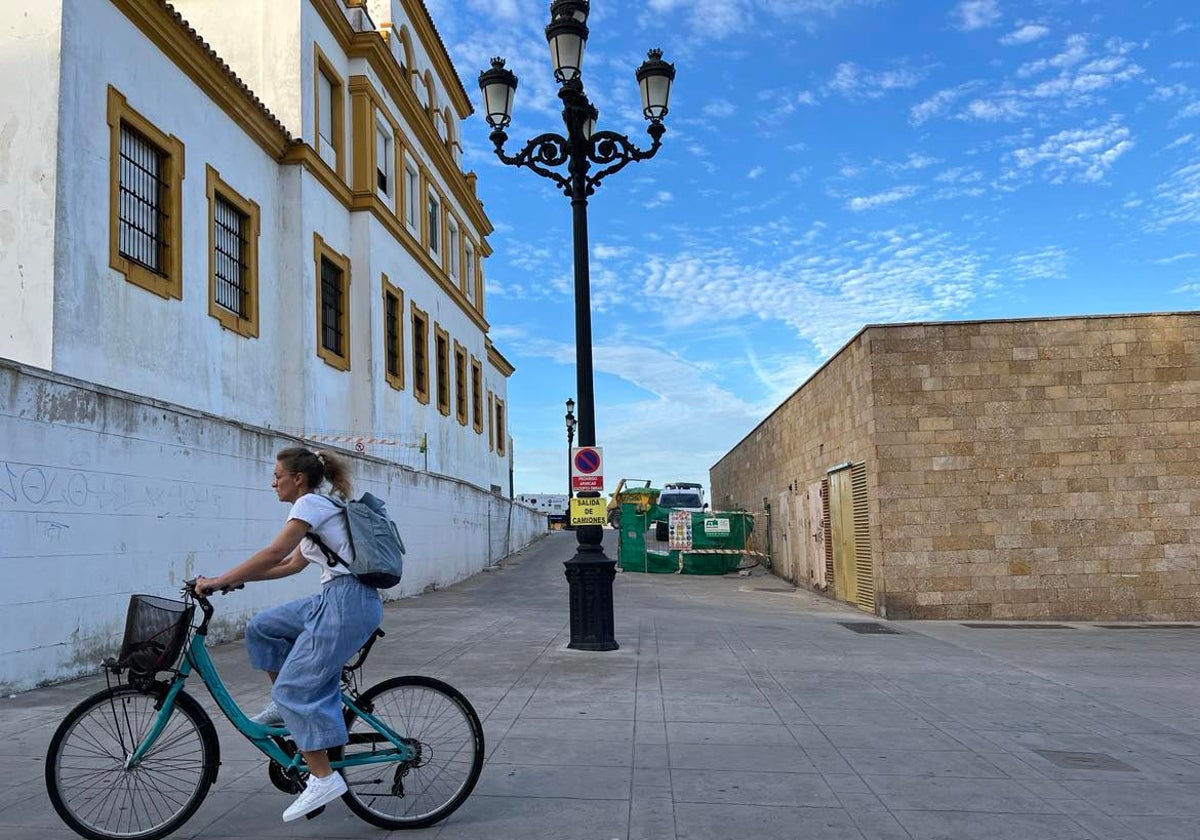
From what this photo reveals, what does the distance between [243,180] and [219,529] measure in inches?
350

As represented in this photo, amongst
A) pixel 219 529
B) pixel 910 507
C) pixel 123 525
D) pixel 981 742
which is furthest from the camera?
pixel 910 507

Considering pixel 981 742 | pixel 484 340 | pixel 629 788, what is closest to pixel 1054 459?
pixel 981 742

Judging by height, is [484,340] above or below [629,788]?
above

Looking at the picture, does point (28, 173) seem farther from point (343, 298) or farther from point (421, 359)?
point (421, 359)

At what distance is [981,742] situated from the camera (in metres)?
6.25

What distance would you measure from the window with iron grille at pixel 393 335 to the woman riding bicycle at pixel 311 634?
19.5 m

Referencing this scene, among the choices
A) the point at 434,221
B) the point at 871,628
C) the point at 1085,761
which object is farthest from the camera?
the point at 434,221

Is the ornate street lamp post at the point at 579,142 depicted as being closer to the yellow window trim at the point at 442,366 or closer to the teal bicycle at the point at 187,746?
the teal bicycle at the point at 187,746

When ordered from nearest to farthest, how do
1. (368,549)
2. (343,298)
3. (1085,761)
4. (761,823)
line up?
(368,549), (761,823), (1085,761), (343,298)

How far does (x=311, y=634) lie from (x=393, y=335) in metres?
21.0

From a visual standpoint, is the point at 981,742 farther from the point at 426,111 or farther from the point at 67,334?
the point at 426,111

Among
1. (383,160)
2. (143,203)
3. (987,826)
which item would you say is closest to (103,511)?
(143,203)

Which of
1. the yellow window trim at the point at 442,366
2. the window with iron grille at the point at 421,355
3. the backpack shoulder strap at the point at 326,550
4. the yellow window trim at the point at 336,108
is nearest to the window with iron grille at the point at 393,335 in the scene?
the window with iron grille at the point at 421,355

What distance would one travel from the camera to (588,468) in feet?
33.8
